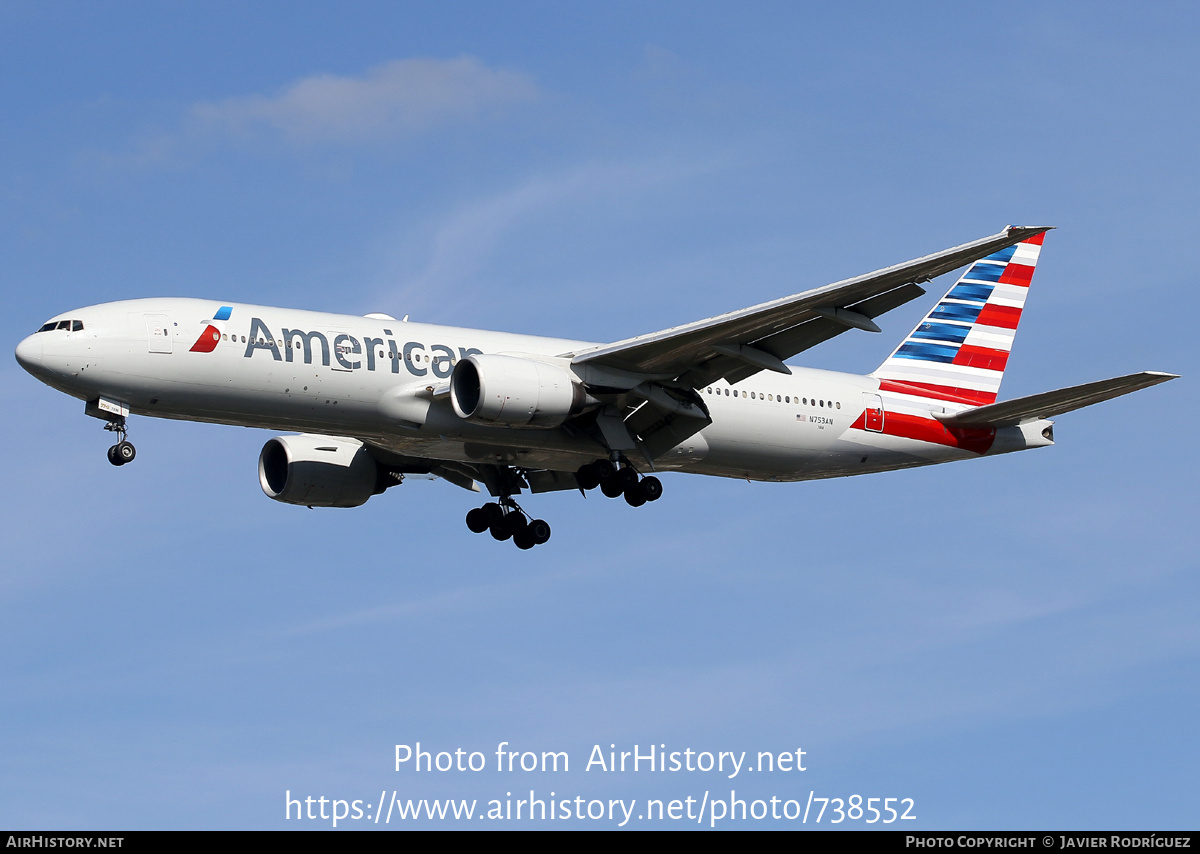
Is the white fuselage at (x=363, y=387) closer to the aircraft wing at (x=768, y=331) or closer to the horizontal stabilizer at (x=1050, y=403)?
the aircraft wing at (x=768, y=331)

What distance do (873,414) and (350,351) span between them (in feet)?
45.4

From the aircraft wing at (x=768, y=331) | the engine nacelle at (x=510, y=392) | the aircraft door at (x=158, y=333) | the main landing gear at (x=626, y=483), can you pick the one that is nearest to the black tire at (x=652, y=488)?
the main landing gear at (x=626, y=483)

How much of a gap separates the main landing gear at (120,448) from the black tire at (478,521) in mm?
10203

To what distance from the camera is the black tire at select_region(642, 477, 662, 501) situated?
121 ft

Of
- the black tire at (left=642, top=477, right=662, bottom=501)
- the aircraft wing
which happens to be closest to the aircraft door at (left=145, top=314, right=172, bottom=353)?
the aircraft wing

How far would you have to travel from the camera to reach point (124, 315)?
32.2 meters

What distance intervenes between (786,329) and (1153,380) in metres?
7.64

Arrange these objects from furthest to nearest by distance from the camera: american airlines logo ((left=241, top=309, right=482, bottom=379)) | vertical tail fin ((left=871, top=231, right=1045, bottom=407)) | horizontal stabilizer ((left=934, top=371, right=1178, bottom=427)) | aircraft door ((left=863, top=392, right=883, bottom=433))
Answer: vertical tail fin ((left=871, top=231, right=1045, bottom=407))
aircraft door ((left=863, top=392, right=883, bottom=433))
horizontal stabilizer ((left=934, top=371, right=1178, bottom=427))
american airlines logo ((left=241, top=309, right=482, bottom=379))

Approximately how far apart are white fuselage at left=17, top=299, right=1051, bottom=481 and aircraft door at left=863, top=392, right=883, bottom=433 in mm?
110

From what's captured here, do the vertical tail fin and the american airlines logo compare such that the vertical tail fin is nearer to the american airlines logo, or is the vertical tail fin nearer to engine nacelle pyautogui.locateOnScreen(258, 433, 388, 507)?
the american airlines logo

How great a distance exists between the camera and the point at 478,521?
4025cm

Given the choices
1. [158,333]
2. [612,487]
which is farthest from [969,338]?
[158,333]

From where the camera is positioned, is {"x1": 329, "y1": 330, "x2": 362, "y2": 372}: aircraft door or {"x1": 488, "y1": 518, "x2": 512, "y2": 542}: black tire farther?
{"x1": 488, "y1": 518, "x2": 512, "y2": 542}: black tire

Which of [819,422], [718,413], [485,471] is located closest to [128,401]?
[485,471]
